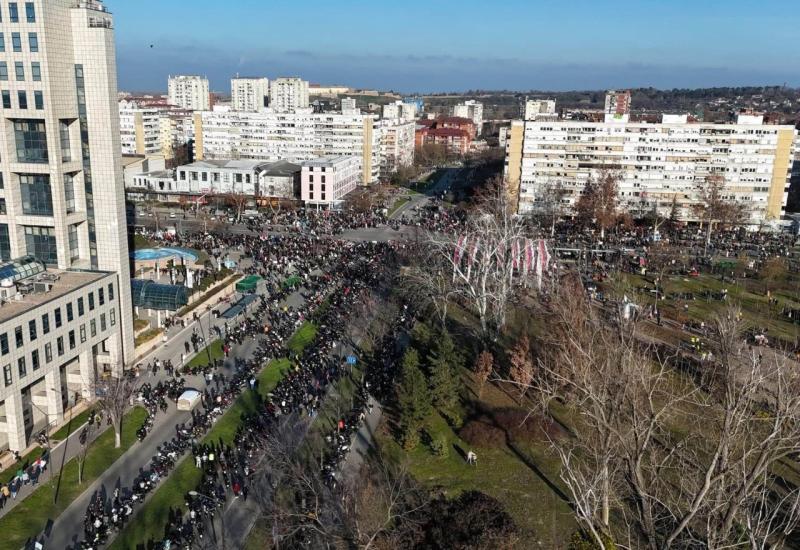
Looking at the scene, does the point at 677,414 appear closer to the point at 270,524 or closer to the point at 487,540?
the point at 487,540

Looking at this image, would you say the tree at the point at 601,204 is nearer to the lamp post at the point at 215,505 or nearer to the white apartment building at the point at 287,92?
the lamp post at the point at 215,505

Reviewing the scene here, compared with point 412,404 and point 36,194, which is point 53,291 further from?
point 412,404

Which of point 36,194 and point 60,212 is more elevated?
point 36,194

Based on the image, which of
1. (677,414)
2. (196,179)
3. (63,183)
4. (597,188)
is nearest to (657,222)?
(597,188)

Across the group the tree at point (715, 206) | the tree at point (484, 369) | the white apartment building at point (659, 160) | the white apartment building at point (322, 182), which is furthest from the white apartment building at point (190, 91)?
the tree at point (484, 369)

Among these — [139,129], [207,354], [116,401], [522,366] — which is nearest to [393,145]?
[139,129]

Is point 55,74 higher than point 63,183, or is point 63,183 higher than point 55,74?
point 55,74
